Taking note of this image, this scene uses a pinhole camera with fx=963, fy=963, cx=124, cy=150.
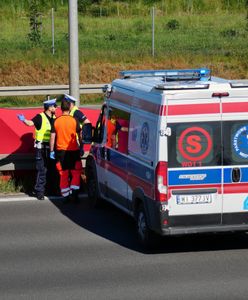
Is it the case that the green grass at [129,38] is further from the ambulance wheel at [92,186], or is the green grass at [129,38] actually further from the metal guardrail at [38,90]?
the ambulance wheel at [92,186]

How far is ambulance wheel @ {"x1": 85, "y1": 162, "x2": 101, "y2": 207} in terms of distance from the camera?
46.9 feet

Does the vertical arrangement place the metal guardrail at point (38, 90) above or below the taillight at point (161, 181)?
below

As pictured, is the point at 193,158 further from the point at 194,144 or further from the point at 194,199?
the point at 194,199

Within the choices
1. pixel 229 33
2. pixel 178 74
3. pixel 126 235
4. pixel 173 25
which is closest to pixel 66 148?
pixel 126 235

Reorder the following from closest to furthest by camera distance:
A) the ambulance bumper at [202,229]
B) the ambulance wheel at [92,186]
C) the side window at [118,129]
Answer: the ambulance bumper at [202,229], the side window at [118,129], the ambulance wheel at [92,186]

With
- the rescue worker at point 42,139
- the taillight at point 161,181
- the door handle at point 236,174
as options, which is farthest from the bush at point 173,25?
the taillight at point 161,181

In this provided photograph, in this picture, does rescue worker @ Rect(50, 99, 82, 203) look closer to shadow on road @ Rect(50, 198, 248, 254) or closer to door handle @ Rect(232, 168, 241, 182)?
shadow on road @ Rect(50, 198, 248, 254)

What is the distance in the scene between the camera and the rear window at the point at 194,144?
36.8 ft

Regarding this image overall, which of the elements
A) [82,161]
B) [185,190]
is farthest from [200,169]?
[82,161]

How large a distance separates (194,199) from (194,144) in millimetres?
645

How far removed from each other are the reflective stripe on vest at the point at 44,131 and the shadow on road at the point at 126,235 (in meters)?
1.13

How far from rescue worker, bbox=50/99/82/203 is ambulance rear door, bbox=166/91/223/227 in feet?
11.3

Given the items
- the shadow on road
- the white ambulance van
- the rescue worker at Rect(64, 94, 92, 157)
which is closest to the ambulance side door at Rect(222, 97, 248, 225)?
the white ambulance van

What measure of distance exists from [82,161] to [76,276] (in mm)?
5736
